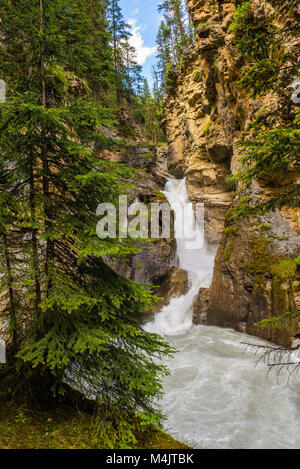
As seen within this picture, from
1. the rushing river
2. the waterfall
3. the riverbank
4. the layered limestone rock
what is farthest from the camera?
the waterfall

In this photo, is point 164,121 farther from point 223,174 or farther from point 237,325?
point 237,325

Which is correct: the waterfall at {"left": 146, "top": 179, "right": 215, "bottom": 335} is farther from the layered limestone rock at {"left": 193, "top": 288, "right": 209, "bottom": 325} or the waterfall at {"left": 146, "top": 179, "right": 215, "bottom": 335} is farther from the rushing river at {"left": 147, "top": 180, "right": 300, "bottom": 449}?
the rushing river at {"left": 147, "top": 180, "right": 300, "bottom": 449}

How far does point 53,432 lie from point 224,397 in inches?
212

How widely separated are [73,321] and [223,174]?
19.4m

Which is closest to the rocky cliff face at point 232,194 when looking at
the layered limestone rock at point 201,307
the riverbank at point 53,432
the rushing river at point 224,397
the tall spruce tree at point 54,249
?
the layered limestone rock at point 201,307

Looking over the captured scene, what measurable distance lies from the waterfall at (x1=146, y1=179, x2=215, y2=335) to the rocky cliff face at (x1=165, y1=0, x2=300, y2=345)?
916 mm

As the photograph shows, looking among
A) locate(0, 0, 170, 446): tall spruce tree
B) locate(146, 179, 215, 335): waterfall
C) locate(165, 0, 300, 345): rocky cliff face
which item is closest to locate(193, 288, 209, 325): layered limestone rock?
locate(165, 0, 300, 345): rocky cliff face

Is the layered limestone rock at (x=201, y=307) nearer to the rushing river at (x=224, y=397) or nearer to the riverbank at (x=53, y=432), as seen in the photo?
the rushing river at (x=224, y=397)

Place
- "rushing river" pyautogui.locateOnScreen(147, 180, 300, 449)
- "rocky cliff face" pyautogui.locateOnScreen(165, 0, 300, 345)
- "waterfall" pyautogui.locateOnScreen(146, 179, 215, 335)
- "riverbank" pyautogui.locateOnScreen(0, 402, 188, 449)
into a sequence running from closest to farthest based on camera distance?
"riverbank" pyautogui.locateOnScreen(0, 402, 188, 449)
"rushing river" pyautogui.locateOnScreen(147, 180, 300, 449)
"rocky cliff face" pyautogui.locateOnScreen(165, 0, 300, 345)
"waterfall" pyautogui.locateOnScreen(146, 179, 215, 335)

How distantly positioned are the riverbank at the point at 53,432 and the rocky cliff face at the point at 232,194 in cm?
299

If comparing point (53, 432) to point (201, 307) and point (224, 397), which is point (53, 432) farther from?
point (201, 307)

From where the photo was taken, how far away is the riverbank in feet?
9.96

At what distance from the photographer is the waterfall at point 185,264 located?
12.6 m

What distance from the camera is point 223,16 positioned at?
14602mm
